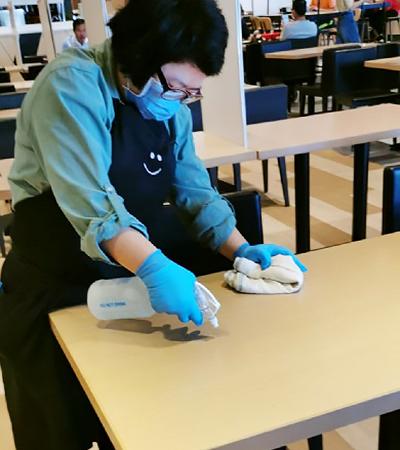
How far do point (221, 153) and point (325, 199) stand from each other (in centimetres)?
177

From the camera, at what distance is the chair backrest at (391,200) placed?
5.17ft

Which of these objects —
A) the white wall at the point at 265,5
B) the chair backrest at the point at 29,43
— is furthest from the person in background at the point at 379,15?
the chair backrest at the point at 29,43

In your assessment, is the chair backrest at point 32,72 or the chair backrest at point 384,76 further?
the chair backrest at point 32,72

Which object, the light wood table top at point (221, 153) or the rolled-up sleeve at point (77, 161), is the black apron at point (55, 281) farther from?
the light wood table top at point (221, 153)

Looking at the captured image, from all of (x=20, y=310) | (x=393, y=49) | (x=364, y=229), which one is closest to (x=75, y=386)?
(x=20, y=310)

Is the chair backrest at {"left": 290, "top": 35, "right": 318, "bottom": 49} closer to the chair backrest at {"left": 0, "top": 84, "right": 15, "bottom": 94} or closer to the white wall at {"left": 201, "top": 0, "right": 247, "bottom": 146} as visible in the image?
the chair backrest at {"left": 0, "top": 84, "right": 15, "bottom": 94}

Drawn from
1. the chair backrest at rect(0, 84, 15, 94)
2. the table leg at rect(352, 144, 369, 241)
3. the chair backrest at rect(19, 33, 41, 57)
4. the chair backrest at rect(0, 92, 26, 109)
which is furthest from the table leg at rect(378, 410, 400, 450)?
the chair backrest at rect(19, 33, 41, 57)

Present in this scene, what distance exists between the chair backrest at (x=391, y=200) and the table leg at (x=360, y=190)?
1.35 metres

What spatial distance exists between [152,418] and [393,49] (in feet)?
Answer: 17.1

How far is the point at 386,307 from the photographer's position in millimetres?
1116

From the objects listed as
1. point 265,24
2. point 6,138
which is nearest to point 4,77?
point 6,138

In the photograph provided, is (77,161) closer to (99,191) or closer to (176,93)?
(99,191)

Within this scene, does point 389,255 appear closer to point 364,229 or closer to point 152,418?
point 152,418

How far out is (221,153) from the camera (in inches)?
93.9
